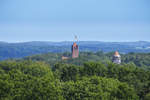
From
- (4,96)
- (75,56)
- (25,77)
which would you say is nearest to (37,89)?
(4,96)

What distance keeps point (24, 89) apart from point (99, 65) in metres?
25.9

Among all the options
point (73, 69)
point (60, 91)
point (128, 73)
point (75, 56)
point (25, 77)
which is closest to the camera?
point (60, 91)

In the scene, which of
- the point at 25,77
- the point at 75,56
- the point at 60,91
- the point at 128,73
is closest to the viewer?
the point at 60,91

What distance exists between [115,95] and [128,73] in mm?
18627

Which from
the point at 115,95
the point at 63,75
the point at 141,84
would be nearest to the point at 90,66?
the point at 63,75

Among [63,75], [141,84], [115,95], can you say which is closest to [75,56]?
[63,75]

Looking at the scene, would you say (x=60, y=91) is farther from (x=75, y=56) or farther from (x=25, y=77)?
(x=75, y=56)

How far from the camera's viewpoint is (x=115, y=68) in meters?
69.8

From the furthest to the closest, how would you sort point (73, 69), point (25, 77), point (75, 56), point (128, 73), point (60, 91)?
point (75, 56)
point (73, 69)
point (128, 73)
point (25, 77)
point (60, 91)

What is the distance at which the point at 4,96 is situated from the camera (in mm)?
48594

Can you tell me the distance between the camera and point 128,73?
221 ft

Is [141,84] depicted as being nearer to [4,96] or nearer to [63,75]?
[63,75]

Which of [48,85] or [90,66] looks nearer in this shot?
[48,85]

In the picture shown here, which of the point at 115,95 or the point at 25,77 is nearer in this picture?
the point at 115,95
